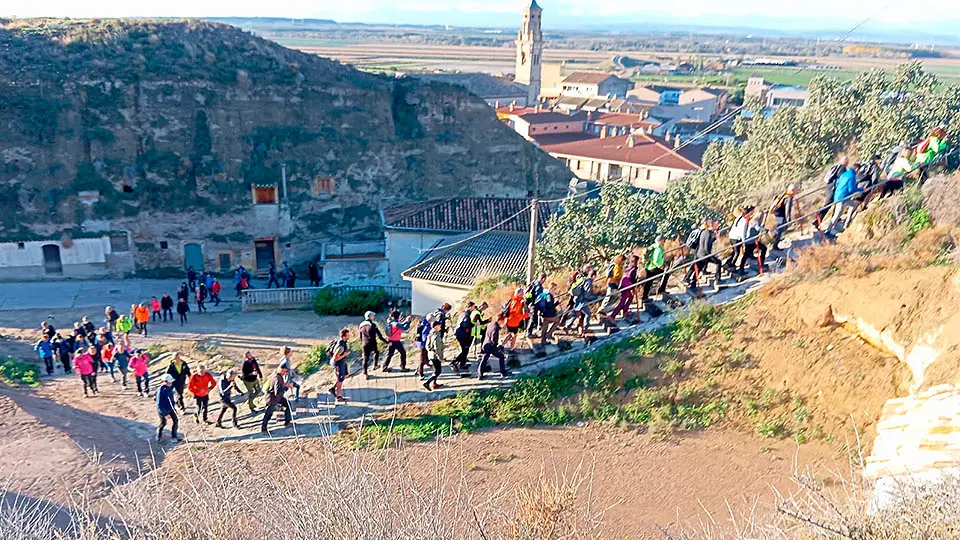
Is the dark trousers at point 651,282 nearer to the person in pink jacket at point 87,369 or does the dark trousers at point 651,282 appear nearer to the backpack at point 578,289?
the backpack at point 578,289

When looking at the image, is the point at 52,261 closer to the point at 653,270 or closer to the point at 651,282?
the point at 651,282

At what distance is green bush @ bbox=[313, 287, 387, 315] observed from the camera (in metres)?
22.6

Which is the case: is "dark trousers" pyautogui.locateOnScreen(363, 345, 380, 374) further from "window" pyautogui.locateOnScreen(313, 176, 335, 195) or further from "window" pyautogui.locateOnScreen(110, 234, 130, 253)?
"window" pyautogui.locateOnScreen(313, 176, 335, 195)

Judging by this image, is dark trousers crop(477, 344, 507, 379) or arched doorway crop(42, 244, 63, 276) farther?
arched doorway crop(42, 244, 63, 276)

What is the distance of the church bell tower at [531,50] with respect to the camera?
76.6 meters

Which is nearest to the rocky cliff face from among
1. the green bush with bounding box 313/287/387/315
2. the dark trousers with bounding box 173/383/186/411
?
the green bush with bounding box 313/287/387/315

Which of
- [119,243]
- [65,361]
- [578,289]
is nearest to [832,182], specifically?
[578,289]

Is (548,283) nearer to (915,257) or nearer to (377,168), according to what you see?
(915,257)

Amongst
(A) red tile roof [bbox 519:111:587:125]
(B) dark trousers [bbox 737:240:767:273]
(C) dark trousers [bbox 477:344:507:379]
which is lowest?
(C) dark trousers [bbox 477:344:507:379]

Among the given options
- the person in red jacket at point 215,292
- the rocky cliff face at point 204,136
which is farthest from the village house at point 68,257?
the person in red jacket at point 215,292

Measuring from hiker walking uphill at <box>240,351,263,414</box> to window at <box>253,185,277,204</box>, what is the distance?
62.4ft

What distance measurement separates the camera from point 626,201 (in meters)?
17.5

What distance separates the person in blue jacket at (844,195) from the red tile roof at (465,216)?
12.4 meters

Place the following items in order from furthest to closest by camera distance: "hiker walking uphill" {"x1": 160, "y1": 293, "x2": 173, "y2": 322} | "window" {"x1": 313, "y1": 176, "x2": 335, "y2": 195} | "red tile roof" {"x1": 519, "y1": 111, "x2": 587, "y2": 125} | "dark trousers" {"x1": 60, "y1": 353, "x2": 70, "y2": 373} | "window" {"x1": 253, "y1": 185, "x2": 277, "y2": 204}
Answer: "red tile roof" {"x1": 519, "y1": 111, "x2": 587, "y2": 125}, "window" {"x1": 313, "y1": 176, "x2": 335, "y2": 195}, "window" {"x1": 253, "y1": 185, "x2": 277, "y2": 204}, "hiker walking uphill" {"x1": 160, "y1": 293, "x2": 173, "y2": 322}, "dark trousers" {"x1": 60, "y1": 353, "x2": 70, "y2": 373}
